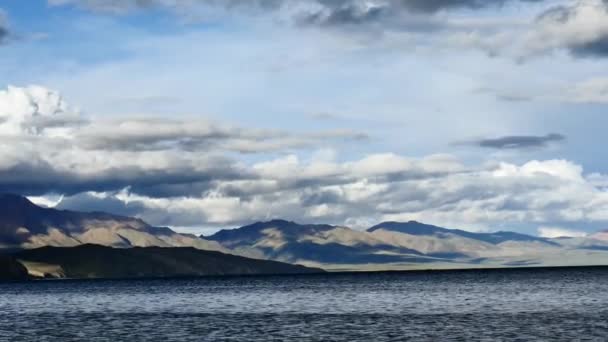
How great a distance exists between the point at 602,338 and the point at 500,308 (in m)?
48.1

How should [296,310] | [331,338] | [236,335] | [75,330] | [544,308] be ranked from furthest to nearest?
[296,310] < [544,308] < [75,330] < [236,335] < [331,338]

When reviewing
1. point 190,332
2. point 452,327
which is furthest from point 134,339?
point 452,327

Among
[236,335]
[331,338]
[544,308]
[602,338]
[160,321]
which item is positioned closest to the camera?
[602,338]

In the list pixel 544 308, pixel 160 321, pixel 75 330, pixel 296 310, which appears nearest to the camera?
pixel 75 330

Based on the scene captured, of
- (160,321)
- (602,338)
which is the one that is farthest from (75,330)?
(602,338)

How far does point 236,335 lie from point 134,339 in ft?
35.7

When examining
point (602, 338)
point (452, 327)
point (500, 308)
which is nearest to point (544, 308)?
point (500, 308)

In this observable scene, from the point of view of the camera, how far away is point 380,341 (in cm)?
8919

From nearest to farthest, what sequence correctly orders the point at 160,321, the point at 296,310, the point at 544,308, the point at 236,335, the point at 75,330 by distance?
the point at 236,335
the point at 75,330
the point at 160,321
the point at 544,308
the point at 296,310

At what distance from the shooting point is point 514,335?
302 feet

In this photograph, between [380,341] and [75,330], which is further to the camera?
[75,330]

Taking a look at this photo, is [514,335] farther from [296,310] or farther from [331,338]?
[296,310]

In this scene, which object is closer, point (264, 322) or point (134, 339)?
point (134, 339)

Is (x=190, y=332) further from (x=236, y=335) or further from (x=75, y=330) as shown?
(x=75, y=330)
